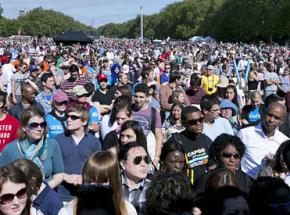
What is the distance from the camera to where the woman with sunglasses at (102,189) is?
11.7 feet

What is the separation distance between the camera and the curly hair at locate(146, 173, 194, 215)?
11.4 ft

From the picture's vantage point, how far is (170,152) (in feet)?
15.9

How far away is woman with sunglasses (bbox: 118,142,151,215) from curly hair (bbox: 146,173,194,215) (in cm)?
55

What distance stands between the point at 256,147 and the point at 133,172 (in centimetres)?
175

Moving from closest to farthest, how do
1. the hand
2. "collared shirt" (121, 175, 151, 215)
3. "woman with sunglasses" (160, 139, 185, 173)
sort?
"collared shirt" (121, 175, 151, 215), "woman with sunglasses" (160, 139, 185, 173), the hand

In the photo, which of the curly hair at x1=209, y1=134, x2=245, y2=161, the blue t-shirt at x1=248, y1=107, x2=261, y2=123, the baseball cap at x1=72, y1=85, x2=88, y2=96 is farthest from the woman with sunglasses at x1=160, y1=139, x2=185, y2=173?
the blue t-shirt at x1=248, y1=107, x2=261, y2=123

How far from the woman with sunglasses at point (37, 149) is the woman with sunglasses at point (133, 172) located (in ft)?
2.75

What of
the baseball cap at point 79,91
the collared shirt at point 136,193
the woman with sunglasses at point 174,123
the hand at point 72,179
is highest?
the baseball cap at point 79,91

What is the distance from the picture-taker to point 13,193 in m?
3.49

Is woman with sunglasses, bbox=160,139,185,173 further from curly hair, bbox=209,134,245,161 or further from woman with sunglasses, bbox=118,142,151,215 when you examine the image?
woman with sunglasses, bbox=118,142,151,215

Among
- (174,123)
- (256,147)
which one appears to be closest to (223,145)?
(256,147)

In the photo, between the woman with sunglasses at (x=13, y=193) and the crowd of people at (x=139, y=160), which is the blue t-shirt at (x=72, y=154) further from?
the woman with sunglasses at (x=13, y=193)

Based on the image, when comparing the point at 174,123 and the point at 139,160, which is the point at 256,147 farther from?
the point at 174,123

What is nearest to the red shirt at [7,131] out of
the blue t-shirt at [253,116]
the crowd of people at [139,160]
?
the crowd of people at [139,160]
